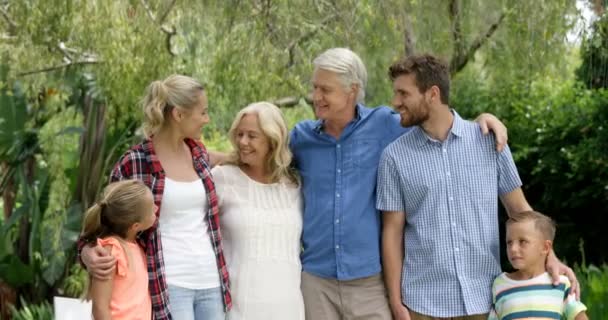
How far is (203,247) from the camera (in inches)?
153

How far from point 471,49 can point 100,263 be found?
4.91 metres

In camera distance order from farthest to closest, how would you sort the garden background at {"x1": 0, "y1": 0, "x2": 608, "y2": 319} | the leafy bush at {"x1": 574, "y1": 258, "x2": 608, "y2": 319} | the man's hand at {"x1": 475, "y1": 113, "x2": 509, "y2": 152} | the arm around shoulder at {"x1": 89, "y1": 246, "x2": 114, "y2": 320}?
the garden background at {"x1": 0, "y1": 0, "x2": 608, "y2": 319} < the leafy bush at {"x1": 574, "y1": 258, "x2": 608, "y2": 319} < the man's hand at {"x1": 475, "y1": 113, "x2": 509, "y2": 152} < the arm around shoulder at {"x1": 89, "y1": 246, "x2": 114, "y2": 320}

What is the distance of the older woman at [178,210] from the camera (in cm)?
382

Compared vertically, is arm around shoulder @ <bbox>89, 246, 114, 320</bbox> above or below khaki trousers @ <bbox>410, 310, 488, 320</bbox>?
above

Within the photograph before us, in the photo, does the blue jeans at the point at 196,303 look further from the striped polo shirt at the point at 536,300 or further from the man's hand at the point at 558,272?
the man's hand at the point at 558,272

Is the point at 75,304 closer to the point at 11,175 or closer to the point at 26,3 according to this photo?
the point at 26,3

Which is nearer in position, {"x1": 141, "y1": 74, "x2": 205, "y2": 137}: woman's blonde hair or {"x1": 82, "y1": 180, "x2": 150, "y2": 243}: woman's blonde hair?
{"x1": 82, "y1": 180, "x2": 150, "y2": 243}: woman's blonde hair

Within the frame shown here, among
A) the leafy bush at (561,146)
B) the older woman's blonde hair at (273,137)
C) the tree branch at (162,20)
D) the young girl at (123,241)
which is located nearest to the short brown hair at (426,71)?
the older woman's blonde hair at (273,137)

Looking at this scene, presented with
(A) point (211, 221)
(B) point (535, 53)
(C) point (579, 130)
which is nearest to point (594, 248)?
(C) point (579, 130)

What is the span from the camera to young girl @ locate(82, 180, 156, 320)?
3695 mm

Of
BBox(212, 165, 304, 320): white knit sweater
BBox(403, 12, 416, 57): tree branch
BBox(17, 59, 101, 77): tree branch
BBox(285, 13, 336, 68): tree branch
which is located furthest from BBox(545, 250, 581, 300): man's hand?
BBox(17, 59, 101, 77): tree branch

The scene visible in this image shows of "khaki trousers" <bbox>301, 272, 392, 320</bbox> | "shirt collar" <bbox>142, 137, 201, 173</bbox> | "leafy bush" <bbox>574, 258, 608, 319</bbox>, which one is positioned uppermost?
"shirt collar" <bbox>142, 137, 201, 173</bbox>

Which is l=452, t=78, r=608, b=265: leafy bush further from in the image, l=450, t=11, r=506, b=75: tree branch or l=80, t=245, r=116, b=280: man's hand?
l=80, t=245, r=116, b=280: man's hand

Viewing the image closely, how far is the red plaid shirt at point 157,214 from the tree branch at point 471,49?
4198mm
